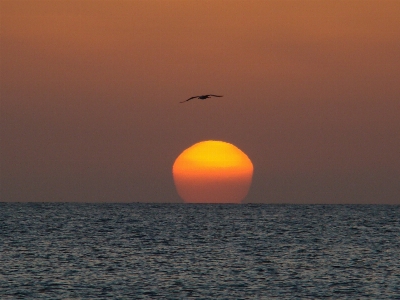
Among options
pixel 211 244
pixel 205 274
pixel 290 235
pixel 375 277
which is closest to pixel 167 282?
pixel 205 274

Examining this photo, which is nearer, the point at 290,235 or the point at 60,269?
the point at 60,269

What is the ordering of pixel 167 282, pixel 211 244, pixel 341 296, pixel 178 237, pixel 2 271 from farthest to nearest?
pixel 178 237 → pixel 211 244 → pixel 2 271 → pixel 167 282 → pixel 341 296

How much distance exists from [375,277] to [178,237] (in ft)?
143

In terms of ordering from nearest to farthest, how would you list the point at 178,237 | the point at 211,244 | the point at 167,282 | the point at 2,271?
1. the point at 167,282
2. the point at 2,271
3. the point at 211,244
4. the point at 178,237

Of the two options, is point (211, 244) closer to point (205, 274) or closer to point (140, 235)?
point (140, 235)

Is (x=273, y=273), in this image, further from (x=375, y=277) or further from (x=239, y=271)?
(x=375, y=277)

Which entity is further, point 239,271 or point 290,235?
point 290,235

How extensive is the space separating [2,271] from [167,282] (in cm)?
1154

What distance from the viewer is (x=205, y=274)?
58656mm

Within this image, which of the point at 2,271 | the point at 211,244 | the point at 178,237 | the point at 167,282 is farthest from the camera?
the point at 178,237

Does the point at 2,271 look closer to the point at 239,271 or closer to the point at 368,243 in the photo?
the point at 239,271

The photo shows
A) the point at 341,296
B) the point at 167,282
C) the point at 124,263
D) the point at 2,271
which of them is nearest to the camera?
the point at 341,296

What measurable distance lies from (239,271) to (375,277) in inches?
361

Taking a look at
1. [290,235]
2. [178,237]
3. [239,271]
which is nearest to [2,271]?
[239,271]
